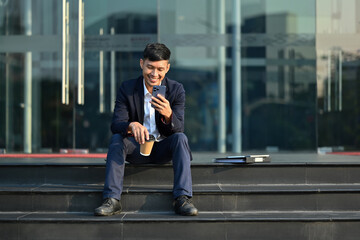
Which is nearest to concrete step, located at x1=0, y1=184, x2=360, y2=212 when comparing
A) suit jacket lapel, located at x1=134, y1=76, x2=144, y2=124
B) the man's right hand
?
the man's right hand

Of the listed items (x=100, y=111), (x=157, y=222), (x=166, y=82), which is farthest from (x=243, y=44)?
(x=157, y=222)

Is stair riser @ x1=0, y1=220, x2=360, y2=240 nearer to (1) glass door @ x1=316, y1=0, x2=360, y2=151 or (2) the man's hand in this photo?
(2) the man's hand

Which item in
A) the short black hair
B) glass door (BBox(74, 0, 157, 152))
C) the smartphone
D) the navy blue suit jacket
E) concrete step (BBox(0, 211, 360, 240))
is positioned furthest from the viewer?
glass door (BBox(74, 0, 157, 152))

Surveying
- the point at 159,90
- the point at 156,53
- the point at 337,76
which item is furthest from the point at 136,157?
the point at 337,76

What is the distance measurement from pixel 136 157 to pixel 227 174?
789 millimetres

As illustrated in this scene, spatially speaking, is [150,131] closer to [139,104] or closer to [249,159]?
[139,104]

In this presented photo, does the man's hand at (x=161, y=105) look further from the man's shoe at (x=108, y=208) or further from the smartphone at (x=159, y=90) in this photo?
the man's shoe at (x=108, y=208)

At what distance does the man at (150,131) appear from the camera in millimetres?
3229

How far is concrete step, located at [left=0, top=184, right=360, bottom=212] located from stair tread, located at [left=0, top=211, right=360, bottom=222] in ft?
0.18

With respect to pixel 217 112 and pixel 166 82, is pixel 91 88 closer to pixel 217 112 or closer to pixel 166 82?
pixel 217 112

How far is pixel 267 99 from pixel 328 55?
4.21 feet

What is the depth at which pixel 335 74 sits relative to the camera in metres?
7.58

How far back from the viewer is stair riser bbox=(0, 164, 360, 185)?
372cm

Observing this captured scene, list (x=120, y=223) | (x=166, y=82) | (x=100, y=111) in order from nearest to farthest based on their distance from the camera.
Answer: (x=120, y=223) < (x=166, y=82) < (x=100, y=111)
